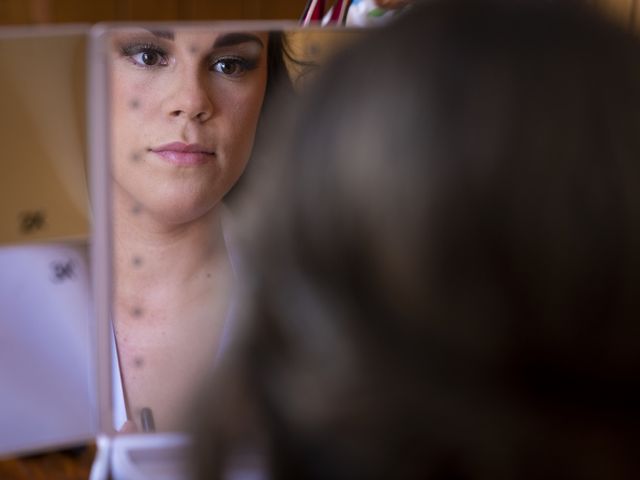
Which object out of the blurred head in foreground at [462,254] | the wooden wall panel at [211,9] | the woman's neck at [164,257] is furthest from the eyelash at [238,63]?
the wooden wall panel at [211,9]

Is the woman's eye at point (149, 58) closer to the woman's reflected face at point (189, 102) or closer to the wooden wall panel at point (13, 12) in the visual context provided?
the woman's reflected face at point (189, 102)

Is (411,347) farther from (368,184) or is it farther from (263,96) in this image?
(263,96)

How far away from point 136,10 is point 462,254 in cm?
249

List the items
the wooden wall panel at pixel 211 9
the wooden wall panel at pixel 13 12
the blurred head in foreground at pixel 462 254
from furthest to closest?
1. the wooden wall panel at pixel 211 9
2. the wooden wall panel at pixel 13 12
3. the blurred head in foreground at pixel 462 254

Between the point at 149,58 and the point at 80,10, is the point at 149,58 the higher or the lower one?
the lower one

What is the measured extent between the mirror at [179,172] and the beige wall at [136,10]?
202cm

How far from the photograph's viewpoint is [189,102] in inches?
24.6

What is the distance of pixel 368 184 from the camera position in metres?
0.24

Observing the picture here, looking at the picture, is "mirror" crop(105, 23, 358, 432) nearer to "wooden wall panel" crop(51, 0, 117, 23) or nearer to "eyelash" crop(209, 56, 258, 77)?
"eyelash" crop(209, 56, 258, 77)

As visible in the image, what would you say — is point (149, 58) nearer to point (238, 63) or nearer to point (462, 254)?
point (238, 63)

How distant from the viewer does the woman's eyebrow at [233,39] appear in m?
0.62

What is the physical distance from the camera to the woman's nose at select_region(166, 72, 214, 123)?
625 millimetres

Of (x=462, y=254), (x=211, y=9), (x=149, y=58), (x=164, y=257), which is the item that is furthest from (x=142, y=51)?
(x=211, y=9)

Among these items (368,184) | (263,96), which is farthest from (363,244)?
(263,96)
